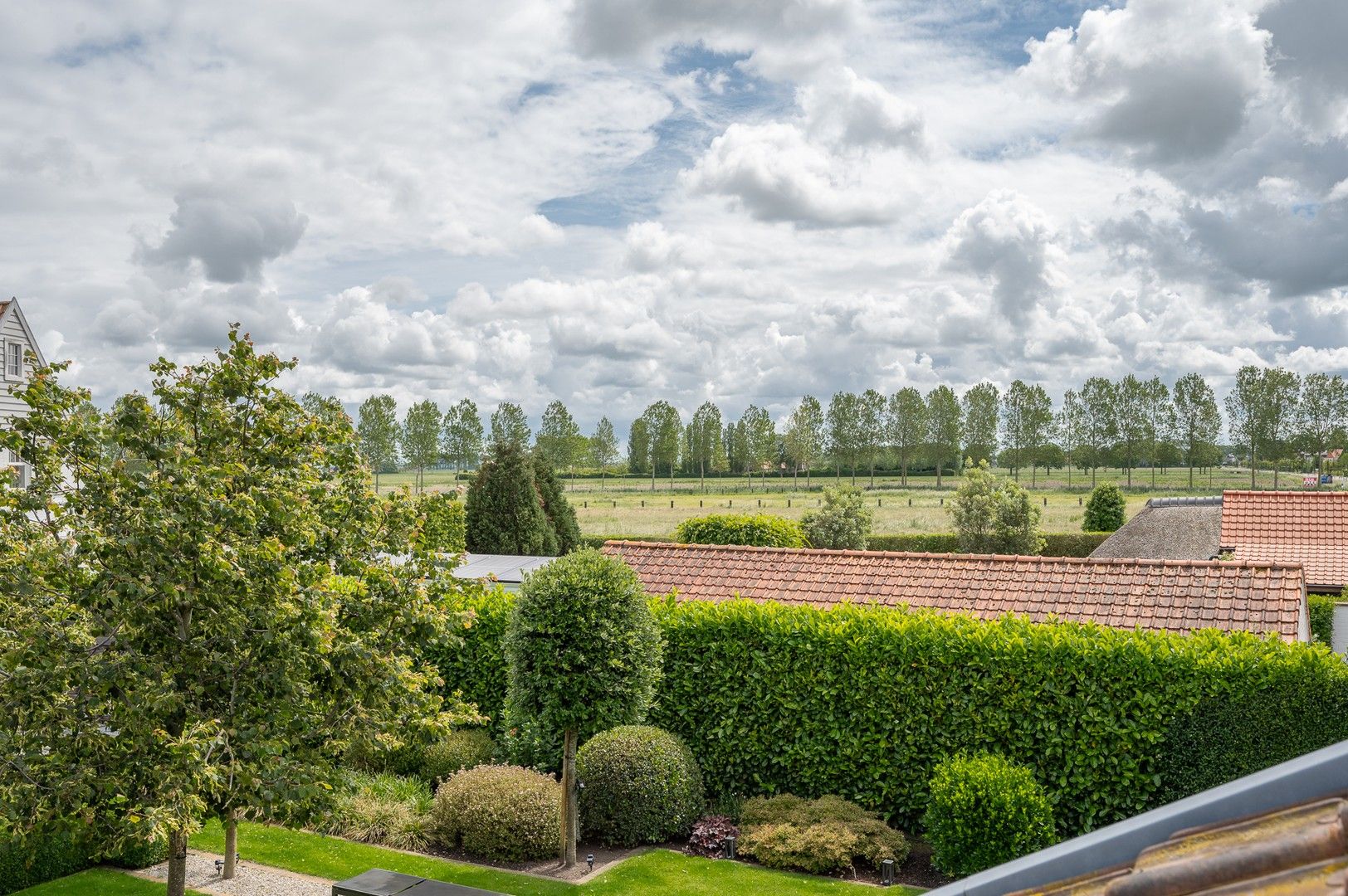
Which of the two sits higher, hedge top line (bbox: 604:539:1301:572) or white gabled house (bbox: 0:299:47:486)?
white gabled house (bbox: 0:299:47:486)

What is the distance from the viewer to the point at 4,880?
1136 cm

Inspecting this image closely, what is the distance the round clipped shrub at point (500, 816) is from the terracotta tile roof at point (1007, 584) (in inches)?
179

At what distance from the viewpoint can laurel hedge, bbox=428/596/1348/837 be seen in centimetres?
1155

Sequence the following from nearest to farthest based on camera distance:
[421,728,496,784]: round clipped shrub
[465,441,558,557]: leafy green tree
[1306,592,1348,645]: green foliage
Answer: [421,728,496,784]: round clipped shrub < [1306,592,1348,645]: green foliage < [465,441,558,557]: leafy green tree

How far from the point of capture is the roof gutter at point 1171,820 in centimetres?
188

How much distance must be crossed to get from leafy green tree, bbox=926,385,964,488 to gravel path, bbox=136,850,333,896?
296 ft

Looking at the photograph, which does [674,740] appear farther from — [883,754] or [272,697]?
[272,697]

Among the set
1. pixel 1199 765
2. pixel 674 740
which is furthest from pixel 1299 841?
pixel 674 740

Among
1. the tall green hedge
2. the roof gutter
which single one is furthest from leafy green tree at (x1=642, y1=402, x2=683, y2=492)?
the roof gutter

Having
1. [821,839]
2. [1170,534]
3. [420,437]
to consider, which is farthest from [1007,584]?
[420,437]

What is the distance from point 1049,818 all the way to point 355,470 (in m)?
9.15

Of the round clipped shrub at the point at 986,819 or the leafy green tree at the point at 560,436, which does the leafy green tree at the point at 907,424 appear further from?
the round clipped shrub at the point at 986,819

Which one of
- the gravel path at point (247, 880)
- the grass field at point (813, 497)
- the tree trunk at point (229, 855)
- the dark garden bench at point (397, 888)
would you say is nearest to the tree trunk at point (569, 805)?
the dark garden bench at point (397, 888)

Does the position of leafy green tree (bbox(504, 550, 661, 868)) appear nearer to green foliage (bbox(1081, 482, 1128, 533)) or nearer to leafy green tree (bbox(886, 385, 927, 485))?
green foliage (bbox(1081, 482, 1128, 533))
